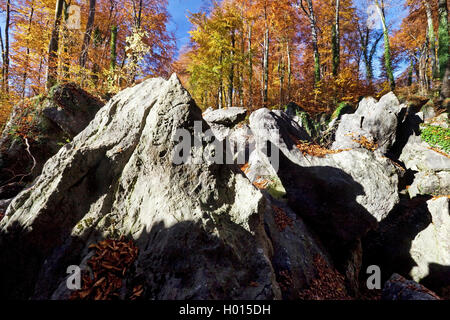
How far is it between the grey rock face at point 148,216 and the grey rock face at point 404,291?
314 centimetres

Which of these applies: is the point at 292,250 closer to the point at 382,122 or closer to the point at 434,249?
the point at 434,249

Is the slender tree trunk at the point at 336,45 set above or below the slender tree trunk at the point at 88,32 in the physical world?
above

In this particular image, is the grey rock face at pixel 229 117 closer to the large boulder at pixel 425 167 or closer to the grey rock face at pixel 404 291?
the grey rock face at pixel 404 291

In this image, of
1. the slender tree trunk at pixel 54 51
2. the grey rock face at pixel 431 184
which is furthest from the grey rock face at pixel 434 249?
the slender tree trunk at pixel 54 51

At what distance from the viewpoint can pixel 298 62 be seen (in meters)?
21.3

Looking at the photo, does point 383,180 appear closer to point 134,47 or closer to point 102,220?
point 102,220

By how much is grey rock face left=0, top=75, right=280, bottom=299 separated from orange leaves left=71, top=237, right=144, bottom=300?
5.2 inches

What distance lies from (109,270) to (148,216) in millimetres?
773

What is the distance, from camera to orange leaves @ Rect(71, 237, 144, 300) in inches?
87.3

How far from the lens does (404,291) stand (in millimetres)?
3820

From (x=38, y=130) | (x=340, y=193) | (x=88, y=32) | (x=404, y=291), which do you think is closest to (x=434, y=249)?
(x=404, y=291)

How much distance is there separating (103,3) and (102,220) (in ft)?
60.6

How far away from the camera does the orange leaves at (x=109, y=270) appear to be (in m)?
2.22
